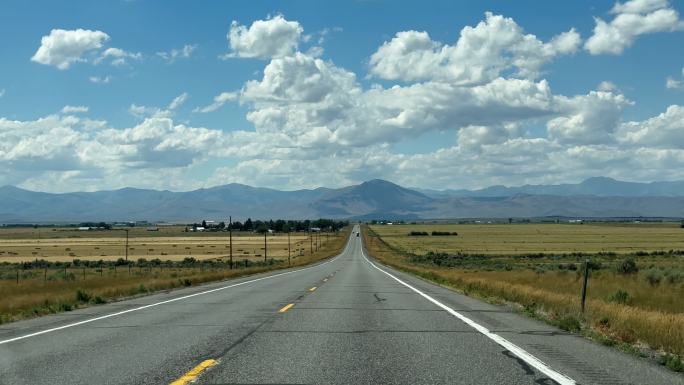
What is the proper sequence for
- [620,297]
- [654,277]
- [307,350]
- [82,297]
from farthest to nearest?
[654,277], [620,297], [82,297], [307,350]

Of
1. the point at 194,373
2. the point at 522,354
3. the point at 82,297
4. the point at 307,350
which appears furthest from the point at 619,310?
the point at 82,297

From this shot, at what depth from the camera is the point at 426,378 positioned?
26.0ft

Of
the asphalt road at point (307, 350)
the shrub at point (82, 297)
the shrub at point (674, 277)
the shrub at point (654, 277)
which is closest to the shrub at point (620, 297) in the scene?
the asphalt road at point (307, 350)

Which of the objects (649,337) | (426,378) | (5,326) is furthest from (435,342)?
(5,326)

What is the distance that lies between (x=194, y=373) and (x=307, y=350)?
226 cm

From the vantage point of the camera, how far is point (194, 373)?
821cm

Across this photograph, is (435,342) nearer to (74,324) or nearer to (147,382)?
(147,382)

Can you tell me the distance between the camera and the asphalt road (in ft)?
26.6

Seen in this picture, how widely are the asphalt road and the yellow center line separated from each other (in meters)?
0.03

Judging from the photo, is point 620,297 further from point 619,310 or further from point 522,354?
point 522,354

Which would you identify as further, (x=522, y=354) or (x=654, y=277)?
(x=654, y=277)

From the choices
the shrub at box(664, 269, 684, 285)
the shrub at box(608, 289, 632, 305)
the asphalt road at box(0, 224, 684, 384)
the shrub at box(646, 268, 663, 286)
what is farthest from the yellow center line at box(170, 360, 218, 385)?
the shrub at box(646, 268, 663, 286)

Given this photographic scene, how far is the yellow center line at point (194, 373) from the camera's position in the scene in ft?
25.3

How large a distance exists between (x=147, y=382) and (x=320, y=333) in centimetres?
477
